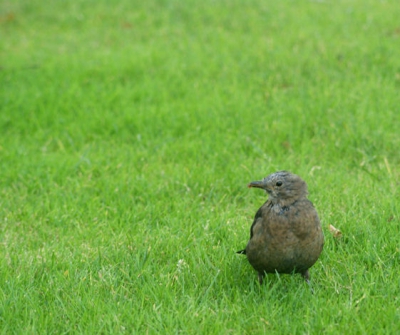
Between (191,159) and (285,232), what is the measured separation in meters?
2.55

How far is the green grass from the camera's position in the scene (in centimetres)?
382

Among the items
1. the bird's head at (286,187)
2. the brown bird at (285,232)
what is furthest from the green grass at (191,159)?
the bird's head at (286,187)

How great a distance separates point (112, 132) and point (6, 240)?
2.54 metres

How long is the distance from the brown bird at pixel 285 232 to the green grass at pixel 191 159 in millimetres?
187

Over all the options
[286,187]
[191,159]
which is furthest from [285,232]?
[191,159]

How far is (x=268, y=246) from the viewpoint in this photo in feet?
12.6

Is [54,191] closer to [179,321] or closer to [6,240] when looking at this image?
[6,240]

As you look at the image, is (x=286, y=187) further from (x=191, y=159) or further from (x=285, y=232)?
(x=191, y=159)

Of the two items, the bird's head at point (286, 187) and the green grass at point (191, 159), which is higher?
the bird's head at point (286, 187)

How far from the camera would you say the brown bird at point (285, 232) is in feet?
12.4

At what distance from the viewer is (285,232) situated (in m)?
3.82

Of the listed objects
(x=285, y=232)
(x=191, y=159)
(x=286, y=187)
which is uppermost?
(x=286, y=187)

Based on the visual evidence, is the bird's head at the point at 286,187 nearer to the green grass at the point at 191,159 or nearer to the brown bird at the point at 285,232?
the brown bird at the point at 285,232

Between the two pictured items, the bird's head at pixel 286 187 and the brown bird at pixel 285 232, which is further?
the bird's head at pixel 286 187
